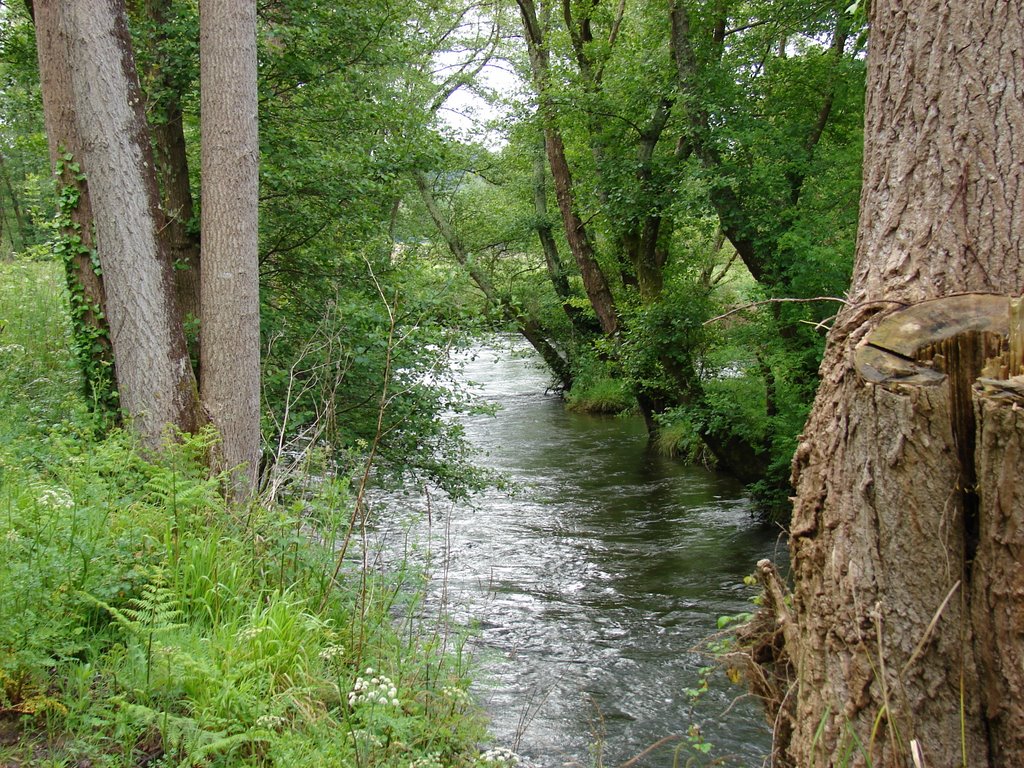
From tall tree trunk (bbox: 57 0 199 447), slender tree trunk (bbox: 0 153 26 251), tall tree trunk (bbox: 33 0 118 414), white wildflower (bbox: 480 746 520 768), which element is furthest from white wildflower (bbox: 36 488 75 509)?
slender tree trunk (bbox: 0 153 26 251)

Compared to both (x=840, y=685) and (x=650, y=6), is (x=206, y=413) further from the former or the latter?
(x=650, y=6)

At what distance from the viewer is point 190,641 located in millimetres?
3320

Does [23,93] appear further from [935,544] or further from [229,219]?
[935,544]

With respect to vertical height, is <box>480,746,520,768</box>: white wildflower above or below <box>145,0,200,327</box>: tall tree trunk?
below

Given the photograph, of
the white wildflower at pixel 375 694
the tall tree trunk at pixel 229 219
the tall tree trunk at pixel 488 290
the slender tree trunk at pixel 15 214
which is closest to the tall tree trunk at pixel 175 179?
the tall tree trunk at pixel 229 219

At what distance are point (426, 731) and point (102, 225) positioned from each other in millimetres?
4585

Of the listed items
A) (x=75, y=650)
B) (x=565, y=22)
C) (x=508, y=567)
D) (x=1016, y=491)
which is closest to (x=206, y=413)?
(x=75, y=650)

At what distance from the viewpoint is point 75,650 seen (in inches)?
120

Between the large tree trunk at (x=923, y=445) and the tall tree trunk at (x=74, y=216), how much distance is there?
17.0ft

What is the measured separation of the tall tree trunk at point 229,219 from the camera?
20.1 ft

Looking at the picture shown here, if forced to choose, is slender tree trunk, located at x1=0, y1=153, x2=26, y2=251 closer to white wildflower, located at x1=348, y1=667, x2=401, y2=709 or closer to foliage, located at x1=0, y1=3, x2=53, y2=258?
foliage, located at x1=0, y1=3, x2=53, y2=258

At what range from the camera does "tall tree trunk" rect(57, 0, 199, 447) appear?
582 cm

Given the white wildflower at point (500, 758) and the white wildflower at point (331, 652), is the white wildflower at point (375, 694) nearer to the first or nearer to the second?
the white wildflower at point (331, 652)

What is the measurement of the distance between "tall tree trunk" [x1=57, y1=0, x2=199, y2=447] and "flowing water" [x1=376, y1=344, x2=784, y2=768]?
263 centimetres
